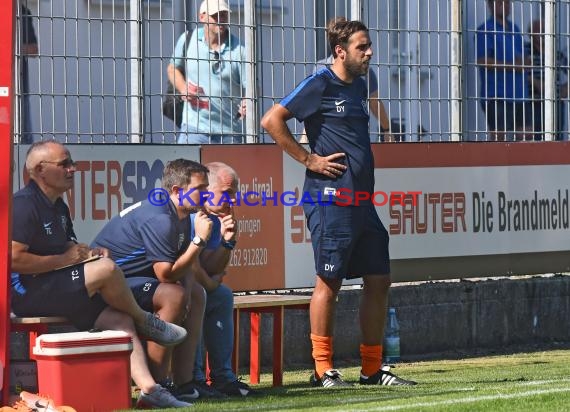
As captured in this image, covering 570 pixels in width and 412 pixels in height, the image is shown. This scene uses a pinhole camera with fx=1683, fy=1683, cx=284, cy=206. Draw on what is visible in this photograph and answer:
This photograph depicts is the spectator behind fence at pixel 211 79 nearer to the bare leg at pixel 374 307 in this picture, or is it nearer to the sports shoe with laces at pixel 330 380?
the bare leg at pixel 374 307

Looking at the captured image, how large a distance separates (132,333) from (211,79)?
12.0 feet

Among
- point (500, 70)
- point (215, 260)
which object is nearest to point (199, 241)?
point (215, 260)

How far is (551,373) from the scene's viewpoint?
429 inches

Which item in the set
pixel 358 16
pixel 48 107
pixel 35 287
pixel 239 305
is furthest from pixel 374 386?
pixel 358 16

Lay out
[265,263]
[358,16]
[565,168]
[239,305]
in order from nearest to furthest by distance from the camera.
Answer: [239,305] < [265,263] < [358,16] < [565,168]

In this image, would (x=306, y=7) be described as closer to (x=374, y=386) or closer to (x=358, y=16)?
(x=358, y=16)

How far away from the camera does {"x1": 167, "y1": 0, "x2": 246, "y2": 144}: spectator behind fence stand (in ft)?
39.5

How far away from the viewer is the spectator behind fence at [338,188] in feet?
33.9

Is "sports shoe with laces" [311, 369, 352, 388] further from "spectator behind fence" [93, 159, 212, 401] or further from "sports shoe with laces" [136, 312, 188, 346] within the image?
"sports shoe with laces" [136, 312, 188, 346]

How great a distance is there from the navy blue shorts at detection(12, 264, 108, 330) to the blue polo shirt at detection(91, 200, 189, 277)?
57cm

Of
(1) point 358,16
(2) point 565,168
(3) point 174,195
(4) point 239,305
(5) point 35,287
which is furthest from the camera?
(2) point 565,168

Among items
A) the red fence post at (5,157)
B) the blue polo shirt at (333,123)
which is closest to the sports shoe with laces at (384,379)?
the blue polo shirt at (333,123)

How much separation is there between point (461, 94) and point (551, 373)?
3.51 m

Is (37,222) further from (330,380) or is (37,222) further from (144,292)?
(330,380)
